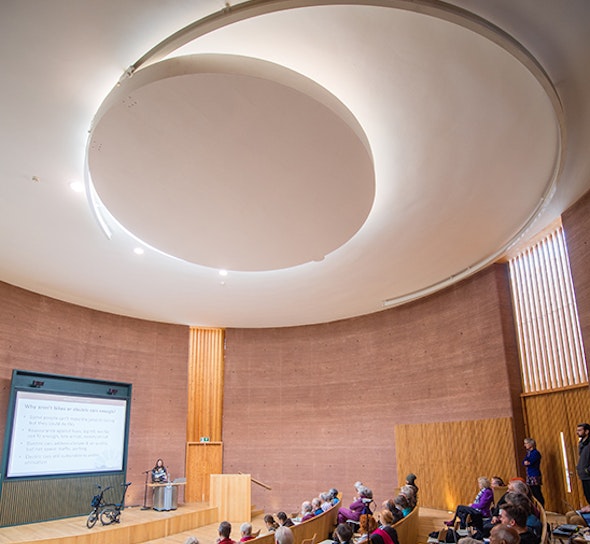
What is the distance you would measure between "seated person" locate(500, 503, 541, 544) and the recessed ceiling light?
554cm

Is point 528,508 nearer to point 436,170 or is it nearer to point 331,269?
point 436,170

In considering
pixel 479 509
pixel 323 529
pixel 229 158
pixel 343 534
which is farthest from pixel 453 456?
pixel 229 158

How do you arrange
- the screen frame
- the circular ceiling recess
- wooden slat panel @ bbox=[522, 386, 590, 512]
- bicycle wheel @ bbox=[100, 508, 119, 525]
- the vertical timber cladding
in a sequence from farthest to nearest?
the screen frame → bicycle wheel @ bbox=[100, 508, 119, 525] → the vertical timber cladding → wooden slat panel @ bbox=[522, 386, 590, 512] → the circular ceiling recess

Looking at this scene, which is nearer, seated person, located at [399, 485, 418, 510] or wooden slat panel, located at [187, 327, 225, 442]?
seated person, located at [399, 485, 418, 510]

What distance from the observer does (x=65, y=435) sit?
33.7ft

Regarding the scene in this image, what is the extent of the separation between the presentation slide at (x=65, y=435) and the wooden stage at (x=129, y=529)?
98 centimetres

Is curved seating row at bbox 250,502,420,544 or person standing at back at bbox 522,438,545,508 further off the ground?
person standing at back at bbox 522,438,545,508

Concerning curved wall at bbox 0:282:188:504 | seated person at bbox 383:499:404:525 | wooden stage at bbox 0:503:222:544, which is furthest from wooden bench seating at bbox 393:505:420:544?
curved wall at bbox 0:282:188:504

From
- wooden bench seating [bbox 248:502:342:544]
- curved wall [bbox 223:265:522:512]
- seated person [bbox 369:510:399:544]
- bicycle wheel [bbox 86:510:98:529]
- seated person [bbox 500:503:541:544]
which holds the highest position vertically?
curved wall [bbox 223:265:522:512]

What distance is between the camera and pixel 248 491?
11.0m

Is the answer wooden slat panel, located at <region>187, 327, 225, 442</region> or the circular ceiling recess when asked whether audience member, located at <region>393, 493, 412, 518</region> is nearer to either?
the circular ceiling recess

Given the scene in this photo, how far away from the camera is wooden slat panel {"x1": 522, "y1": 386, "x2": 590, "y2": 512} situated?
748 cm

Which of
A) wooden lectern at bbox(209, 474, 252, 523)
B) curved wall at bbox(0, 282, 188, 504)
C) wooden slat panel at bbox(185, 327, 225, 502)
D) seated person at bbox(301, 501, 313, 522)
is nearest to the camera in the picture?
seated person at bbox(301, 501, 313, 522)

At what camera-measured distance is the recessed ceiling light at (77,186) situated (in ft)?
20.4
